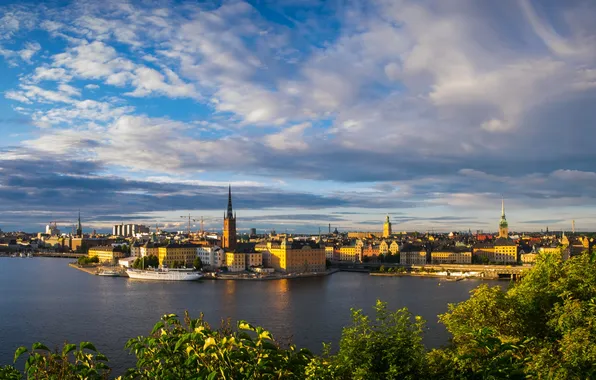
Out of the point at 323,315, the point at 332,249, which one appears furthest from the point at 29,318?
the point at 332,249

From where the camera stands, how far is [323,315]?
53.7 ft

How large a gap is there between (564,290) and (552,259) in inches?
56.2

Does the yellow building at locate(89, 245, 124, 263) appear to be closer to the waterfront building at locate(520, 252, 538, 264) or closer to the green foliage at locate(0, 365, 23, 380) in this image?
the waterfront building at locate(520, 252, 538, 264)

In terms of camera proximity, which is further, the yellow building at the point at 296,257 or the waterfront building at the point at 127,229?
the waterfront building at the point at 127,229

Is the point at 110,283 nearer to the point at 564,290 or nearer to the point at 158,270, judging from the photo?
the point at 158,270

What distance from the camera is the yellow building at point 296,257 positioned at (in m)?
35.7

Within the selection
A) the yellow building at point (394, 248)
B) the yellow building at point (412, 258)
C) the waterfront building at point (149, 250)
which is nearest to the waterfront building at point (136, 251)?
the waterfront building at point (149, 250)

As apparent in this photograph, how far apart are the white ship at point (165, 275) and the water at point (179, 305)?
126 centimetres

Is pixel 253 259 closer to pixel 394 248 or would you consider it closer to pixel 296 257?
pixel 296 257

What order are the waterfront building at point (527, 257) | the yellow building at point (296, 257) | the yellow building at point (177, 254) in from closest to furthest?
the yellow building at point (296, 257)
the yellow building at point (177, 254)
the waterfront building at point (527, 257)

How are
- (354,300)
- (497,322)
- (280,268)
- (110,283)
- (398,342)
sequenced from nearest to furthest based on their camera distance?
1. (398,342)
2. (497,322)
3. (354,300)
4. (110,283)
5. (280,268)

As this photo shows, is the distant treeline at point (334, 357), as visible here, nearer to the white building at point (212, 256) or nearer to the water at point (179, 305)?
the water at point (179, 305)

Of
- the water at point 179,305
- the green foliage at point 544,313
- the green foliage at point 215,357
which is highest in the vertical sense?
the green foliage at point 215,357

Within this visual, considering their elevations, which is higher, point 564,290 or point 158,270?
point 564,290
